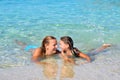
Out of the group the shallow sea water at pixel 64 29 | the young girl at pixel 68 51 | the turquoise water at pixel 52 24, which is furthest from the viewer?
the turquoise water at pixel 52 24

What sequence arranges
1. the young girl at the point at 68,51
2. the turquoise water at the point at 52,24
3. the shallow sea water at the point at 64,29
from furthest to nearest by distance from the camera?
1. the turquoise water at the point at 52,24
2. the young girl at the point at 68,51
3. the shallow sea water at the point at 64,29

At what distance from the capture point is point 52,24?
29.5 feet

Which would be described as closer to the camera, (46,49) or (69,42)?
(69,42)

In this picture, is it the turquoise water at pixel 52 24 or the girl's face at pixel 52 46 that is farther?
the turquoise water at pixel 52 24

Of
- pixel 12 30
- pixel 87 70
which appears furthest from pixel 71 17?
pixel 87 70

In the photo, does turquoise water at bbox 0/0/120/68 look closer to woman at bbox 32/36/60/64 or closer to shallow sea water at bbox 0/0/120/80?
shallow sea water at bbox 0/0/120/80

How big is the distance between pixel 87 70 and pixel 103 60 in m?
0.74

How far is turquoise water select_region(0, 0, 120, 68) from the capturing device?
6.69 m

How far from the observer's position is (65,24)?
902 centimetres

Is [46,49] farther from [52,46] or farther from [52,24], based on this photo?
[52,24]

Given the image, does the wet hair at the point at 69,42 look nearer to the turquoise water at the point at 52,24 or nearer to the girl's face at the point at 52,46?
the girl's face at the point at 52,46

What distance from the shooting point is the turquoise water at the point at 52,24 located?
Answer: 6.69m

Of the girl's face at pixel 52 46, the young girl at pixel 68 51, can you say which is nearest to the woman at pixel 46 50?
the girl's face at pixel 52 46

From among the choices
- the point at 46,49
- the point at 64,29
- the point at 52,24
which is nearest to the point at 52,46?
the point at 46,49
